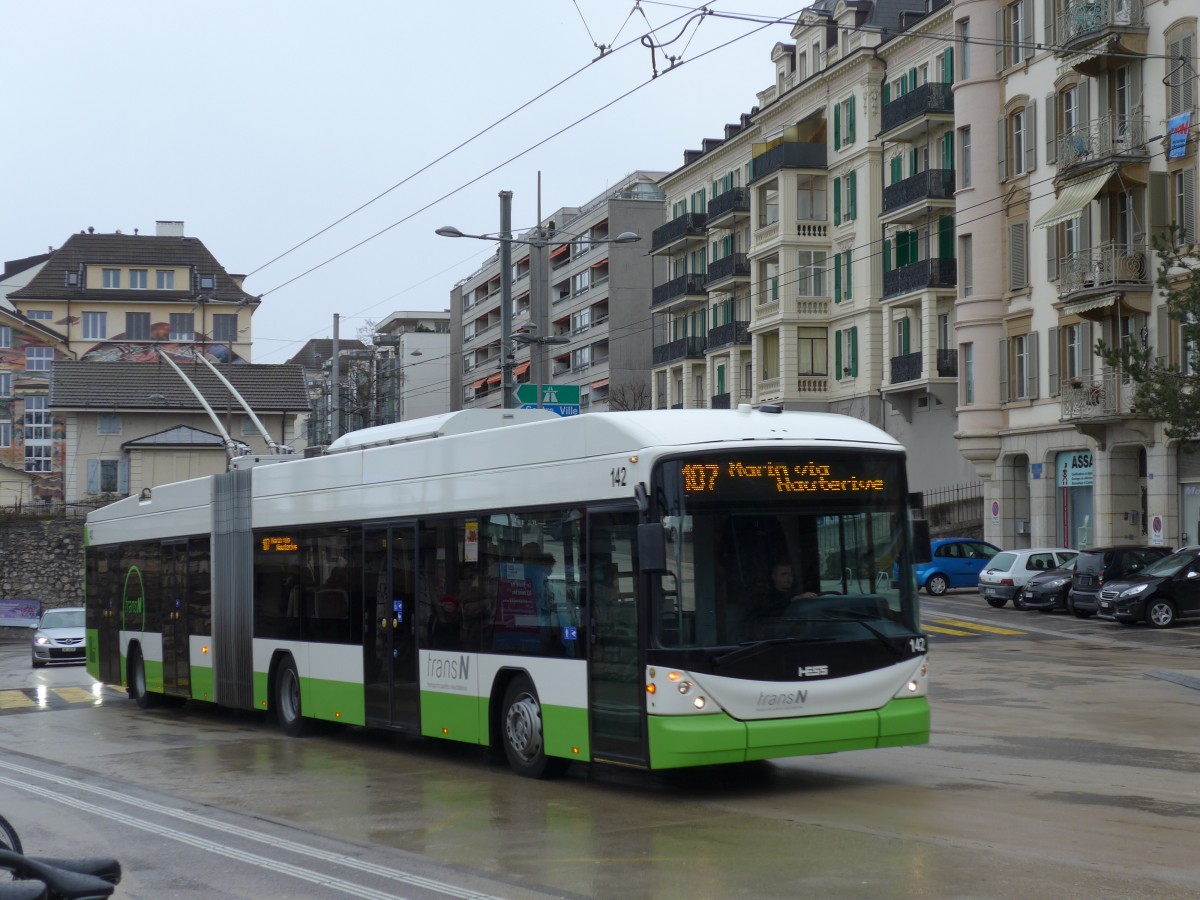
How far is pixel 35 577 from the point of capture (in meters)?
67.8

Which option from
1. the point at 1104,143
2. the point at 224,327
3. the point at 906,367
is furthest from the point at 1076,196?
the point at 224,327

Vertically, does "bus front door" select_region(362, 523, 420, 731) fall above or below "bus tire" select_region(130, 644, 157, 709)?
above

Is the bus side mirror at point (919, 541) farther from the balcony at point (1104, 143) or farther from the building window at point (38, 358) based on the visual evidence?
the building window at point (38, 358)

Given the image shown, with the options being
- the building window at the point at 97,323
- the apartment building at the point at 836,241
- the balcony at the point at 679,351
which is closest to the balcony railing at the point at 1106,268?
the apartment building at the point at 836,241

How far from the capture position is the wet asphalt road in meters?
8.59

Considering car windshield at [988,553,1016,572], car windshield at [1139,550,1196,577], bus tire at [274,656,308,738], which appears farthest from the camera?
car windshield at [988,553,1016,572]

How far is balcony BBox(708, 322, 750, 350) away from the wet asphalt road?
4885cm

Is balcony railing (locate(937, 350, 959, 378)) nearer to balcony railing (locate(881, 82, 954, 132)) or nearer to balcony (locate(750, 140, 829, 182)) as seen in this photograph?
balcony railing (locate(881, 82, 954, 132))

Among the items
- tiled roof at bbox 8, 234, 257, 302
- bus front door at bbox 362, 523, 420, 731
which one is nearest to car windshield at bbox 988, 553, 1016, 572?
bus front door at bbox 362, 523, 420, 731

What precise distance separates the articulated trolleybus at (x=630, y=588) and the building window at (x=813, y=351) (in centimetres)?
4728

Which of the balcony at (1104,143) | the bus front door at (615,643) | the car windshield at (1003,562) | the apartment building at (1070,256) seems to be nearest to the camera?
the bus front door at (615,643)

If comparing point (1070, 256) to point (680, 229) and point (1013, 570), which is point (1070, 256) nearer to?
point (1013, 570)

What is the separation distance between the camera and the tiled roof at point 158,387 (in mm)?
78625

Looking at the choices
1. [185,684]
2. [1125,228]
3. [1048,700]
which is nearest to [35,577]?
[1125,228]
